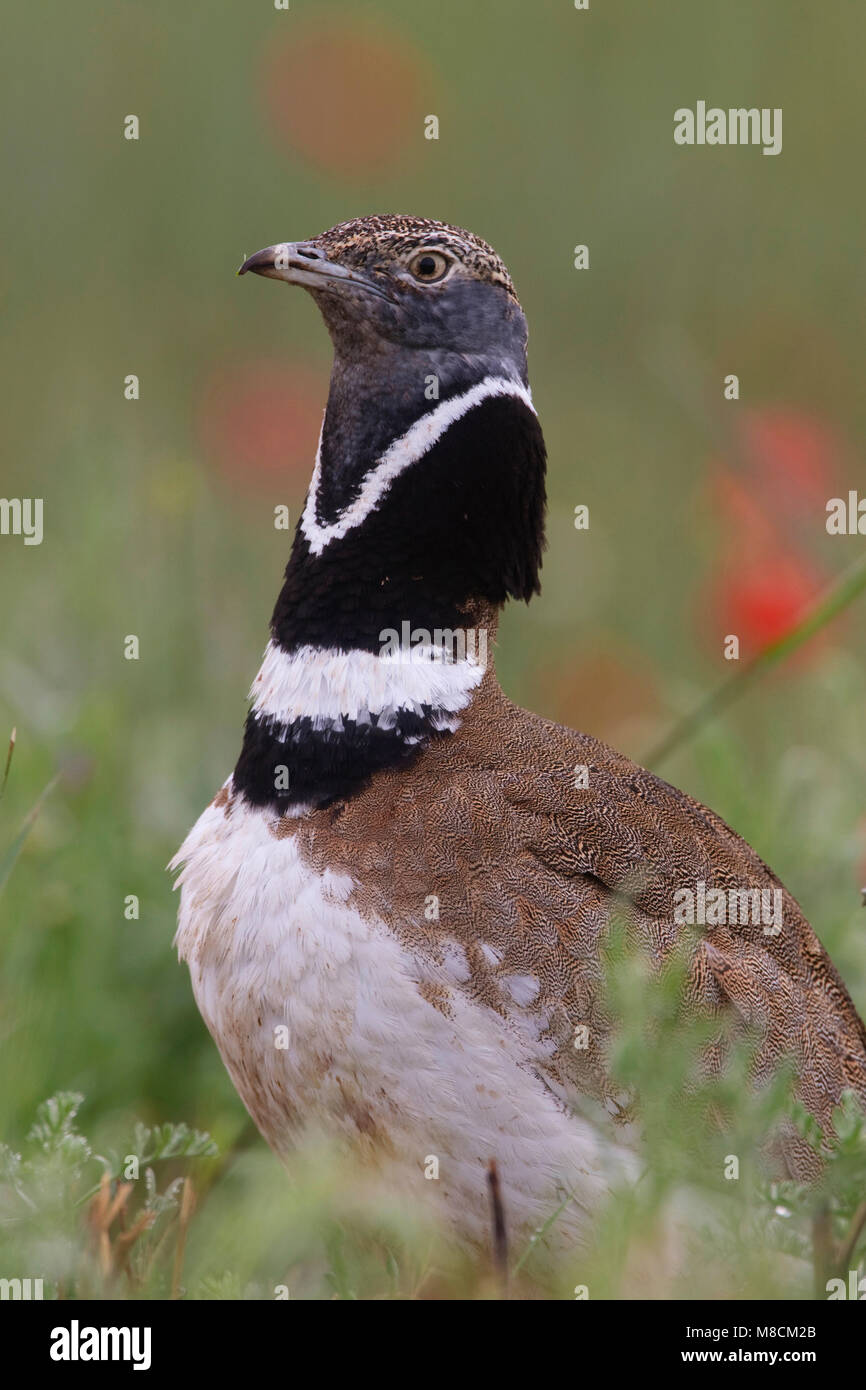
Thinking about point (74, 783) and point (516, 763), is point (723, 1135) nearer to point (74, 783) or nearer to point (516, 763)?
point (516, 763)

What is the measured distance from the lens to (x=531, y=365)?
9.78 metres

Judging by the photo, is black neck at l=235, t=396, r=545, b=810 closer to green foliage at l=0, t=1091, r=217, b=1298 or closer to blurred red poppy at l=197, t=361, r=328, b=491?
green foliage at l=0, t=1091, r=217, b=1298

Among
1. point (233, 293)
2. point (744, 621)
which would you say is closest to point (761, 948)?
point (744, 621)

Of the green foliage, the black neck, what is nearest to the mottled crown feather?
the black neck

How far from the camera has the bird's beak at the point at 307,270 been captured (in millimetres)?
3771

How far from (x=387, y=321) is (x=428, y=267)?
0.48ft

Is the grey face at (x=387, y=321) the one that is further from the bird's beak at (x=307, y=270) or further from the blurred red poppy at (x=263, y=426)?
the blurred red poppy at (x=263, y=426)

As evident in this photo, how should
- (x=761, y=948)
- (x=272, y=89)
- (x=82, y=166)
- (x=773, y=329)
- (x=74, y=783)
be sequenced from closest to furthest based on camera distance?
1. (x=761, y=948)
2. (x=74, y=783)
3. (x=272, y=89)
4. (x=82, y=166)
5. (x=773, y=329)

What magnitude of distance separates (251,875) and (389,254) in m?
1.33

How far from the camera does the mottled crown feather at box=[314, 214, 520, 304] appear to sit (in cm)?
381

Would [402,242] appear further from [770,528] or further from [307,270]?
[770,528]

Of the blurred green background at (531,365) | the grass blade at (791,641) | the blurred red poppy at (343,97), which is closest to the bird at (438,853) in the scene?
the grass blade at (791,641)

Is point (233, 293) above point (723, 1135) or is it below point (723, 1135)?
above

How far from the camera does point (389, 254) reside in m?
3.81
